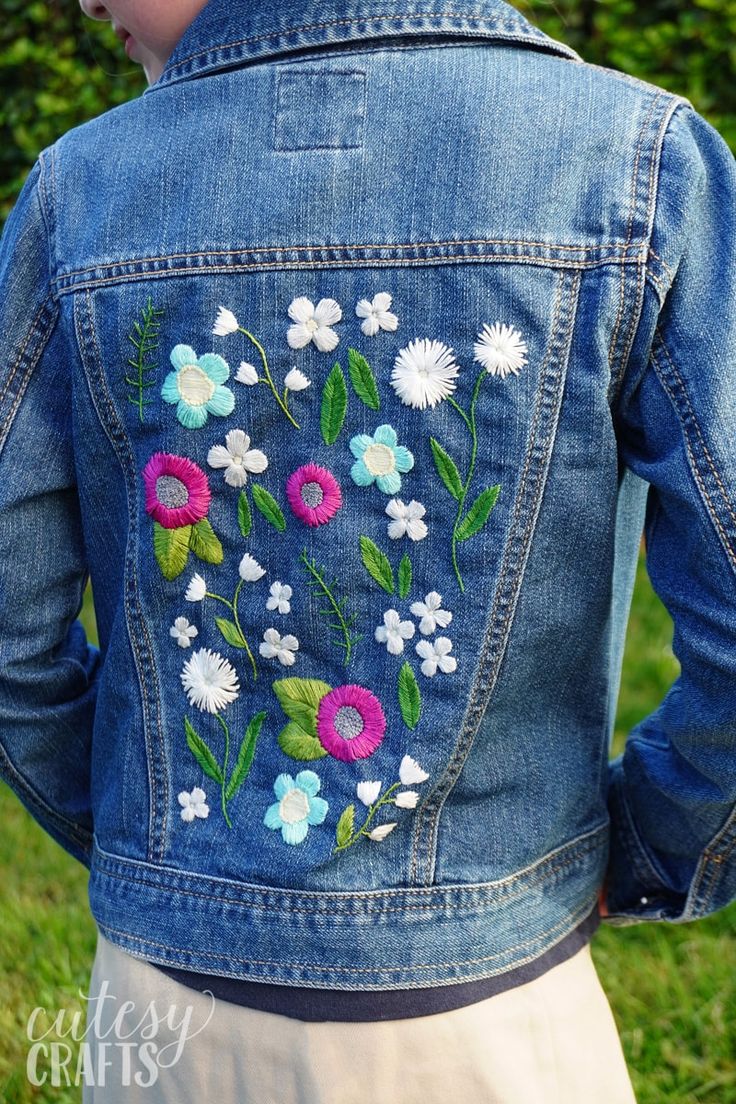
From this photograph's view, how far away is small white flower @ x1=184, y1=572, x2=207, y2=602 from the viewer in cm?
138

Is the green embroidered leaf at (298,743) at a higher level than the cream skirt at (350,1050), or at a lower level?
higher

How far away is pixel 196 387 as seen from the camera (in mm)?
1342

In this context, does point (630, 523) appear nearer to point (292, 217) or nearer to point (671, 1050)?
point (292, 217)

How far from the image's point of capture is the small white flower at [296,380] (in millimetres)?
1315

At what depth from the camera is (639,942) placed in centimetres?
309

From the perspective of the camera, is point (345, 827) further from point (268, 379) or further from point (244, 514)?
point (268, 379)

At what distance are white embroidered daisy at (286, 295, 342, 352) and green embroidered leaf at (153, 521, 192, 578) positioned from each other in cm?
25

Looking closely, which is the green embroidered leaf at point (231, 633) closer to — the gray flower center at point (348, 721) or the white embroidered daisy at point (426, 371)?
the gray flower center at point (348, 721)

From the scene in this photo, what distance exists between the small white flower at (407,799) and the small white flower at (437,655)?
0.45 feet

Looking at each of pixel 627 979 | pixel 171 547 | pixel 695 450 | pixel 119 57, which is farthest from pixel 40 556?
pixel 119 57

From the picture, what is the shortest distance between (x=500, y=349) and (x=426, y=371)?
8cm

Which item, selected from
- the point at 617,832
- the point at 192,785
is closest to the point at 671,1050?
the point at 617,832

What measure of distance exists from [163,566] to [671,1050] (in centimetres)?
191

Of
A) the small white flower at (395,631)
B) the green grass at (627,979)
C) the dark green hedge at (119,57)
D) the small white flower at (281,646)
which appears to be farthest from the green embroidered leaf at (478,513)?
the dark green hedge at (119,57)
